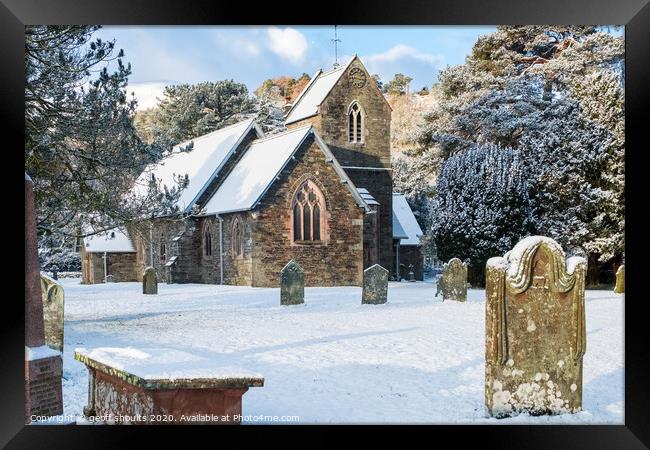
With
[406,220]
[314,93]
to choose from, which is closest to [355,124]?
[314,93]

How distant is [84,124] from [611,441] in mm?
7574

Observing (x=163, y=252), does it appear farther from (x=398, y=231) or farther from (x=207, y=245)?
(x=398, y=231)

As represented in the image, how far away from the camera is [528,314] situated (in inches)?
209

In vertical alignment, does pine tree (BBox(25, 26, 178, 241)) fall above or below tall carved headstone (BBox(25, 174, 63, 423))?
above

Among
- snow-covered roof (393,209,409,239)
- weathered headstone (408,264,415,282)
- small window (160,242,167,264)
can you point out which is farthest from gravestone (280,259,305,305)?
snow-covered roof (393,209,409,239)

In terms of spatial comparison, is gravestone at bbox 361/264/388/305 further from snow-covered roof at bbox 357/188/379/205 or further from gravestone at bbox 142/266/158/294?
snow-covered roof at bbox 357/188/379/205

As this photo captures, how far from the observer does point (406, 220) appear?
2333 centimetres

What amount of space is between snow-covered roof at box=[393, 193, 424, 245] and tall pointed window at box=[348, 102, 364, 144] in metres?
2.95

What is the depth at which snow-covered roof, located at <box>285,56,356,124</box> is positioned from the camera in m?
20.8

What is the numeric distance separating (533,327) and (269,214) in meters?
13.3

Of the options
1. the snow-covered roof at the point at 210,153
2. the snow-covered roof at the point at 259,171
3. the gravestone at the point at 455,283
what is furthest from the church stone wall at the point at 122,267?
the gravestone at the point at 455,283

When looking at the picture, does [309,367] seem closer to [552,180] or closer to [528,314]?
[528,314]

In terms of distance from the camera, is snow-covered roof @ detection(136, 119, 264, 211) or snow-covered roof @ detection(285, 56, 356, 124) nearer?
snow-covered roof @ detection(136, 119, 264, 211)
